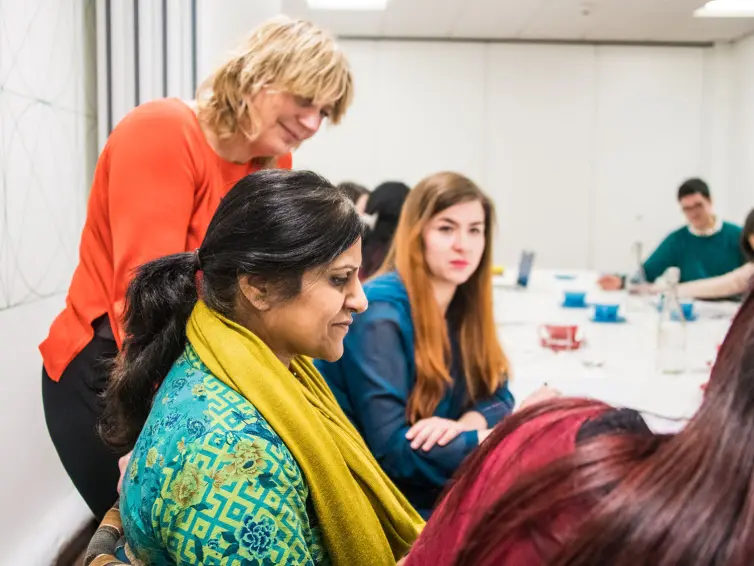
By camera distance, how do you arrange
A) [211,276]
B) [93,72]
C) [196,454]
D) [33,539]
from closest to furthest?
[196,454] → [211,276] → [33,539] → [93,72]

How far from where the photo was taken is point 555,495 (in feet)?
2.10

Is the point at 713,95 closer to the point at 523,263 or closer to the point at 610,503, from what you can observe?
the point at 523,263

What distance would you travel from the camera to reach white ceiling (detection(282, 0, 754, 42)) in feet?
19.0

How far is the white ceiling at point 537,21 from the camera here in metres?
5.79

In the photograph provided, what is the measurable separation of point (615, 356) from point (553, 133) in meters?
4.88

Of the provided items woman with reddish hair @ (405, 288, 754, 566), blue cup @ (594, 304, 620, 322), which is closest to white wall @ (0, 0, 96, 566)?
woman with reddish hair @ (405, 288, 754, 566)

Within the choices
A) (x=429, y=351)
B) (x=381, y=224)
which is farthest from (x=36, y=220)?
(x=381, y=224)

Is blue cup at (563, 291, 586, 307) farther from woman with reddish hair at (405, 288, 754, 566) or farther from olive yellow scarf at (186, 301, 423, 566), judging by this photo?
woman with reddish hair at (405, 288, 754, 566)

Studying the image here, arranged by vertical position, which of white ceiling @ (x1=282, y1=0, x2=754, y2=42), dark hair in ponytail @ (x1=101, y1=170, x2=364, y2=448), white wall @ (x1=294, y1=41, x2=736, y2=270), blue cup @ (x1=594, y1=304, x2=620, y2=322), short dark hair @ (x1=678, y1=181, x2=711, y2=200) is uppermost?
white ceiling @ (x1=282, y1=0, x2=754, y2=42)

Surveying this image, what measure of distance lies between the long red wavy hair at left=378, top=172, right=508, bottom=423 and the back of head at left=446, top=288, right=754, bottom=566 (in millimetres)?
1097

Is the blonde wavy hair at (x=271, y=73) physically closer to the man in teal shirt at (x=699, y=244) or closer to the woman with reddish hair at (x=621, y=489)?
the woman with reddish hair at (x=621, y=489)

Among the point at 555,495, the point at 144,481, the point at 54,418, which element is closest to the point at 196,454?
the point at 144,481

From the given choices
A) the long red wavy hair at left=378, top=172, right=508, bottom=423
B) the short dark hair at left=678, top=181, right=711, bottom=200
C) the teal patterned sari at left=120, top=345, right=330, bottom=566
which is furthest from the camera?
the short dark hair at left=678, top=181, right=711, bottom=200

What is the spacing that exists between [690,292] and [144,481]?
364 cm
